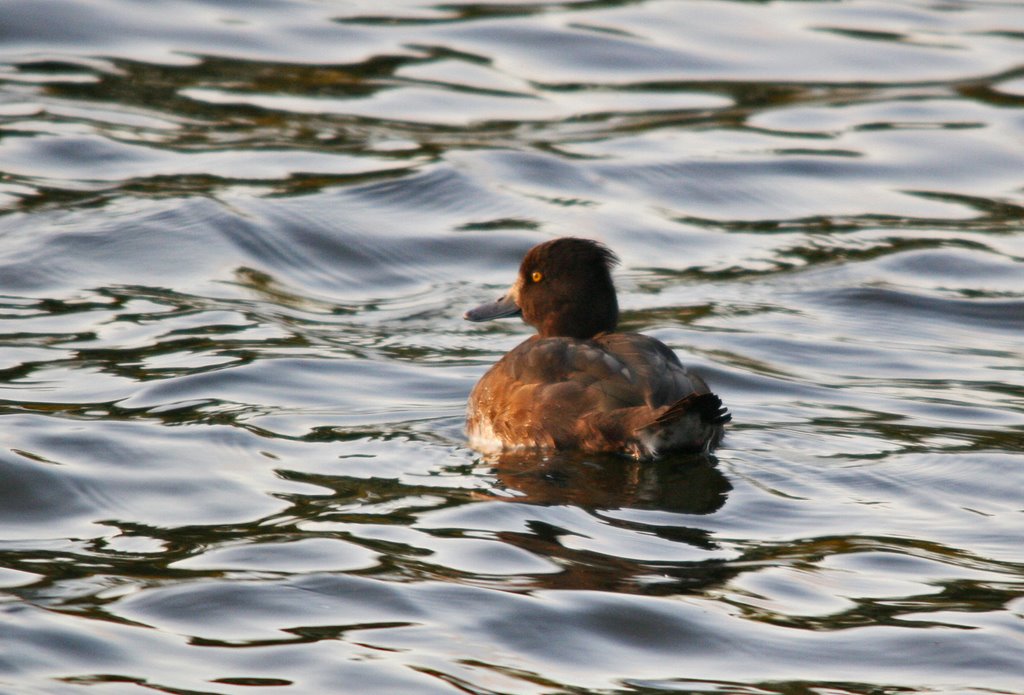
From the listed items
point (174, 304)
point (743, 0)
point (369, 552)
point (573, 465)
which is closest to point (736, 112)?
point (743, 0)

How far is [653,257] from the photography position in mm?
11750

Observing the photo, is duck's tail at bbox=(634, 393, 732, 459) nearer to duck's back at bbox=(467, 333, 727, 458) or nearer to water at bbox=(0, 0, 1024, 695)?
duck's back at bbox=(467, 333, 727, 458)

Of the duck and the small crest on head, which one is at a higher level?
the small crest on head

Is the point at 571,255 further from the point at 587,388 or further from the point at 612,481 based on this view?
the point at 612,481

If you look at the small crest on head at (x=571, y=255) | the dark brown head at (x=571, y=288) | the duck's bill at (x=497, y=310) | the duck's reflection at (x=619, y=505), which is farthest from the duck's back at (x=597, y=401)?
the duck's bill at (x=497, y=310)

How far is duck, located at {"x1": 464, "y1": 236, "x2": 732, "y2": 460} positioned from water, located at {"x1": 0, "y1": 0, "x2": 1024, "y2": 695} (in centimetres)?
18

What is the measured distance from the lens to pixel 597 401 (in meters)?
7.59

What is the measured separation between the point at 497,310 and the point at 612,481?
2092 millimetres

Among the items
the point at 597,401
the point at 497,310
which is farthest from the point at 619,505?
the point at 497,310

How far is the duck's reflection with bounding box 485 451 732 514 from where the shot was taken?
23.0ft

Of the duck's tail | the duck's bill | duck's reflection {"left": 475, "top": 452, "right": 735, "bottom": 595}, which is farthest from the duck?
the duck's bill

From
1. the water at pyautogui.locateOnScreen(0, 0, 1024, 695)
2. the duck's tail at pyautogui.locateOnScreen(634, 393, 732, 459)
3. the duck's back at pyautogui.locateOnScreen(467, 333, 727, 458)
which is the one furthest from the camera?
the duck's back at pyautogui.locateOnScreen(467, 333, 727, 458)

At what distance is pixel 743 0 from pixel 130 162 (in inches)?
302

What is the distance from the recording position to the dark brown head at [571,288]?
27.8 feet
